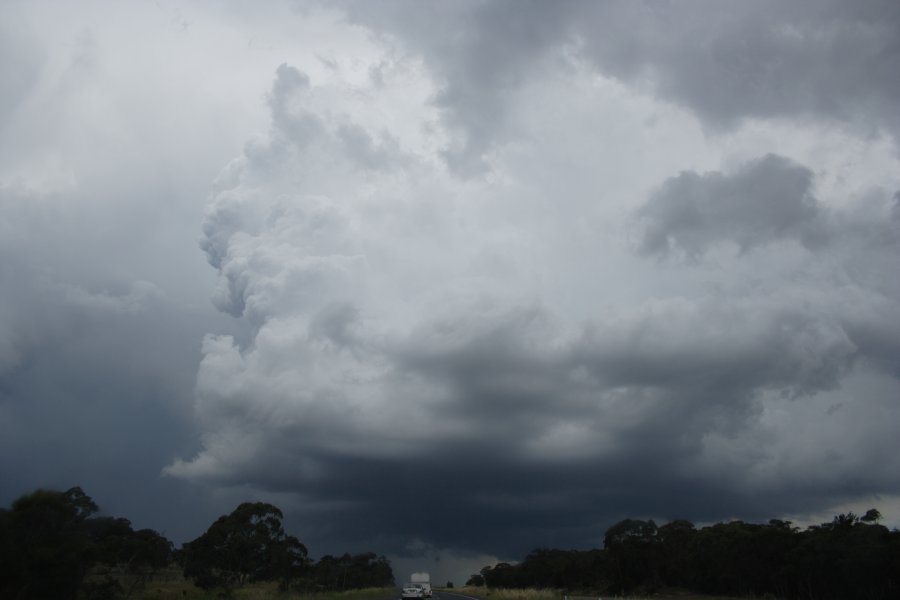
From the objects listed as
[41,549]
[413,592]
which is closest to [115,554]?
[41,549]

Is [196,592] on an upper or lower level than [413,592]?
upper

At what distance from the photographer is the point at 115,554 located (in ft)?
162

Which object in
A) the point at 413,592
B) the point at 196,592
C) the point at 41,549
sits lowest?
the point at 413,592

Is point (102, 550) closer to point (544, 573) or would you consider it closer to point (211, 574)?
point (211, 574)

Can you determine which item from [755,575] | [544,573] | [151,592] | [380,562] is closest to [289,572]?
[151,592]

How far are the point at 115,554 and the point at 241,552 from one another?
69.1 ft

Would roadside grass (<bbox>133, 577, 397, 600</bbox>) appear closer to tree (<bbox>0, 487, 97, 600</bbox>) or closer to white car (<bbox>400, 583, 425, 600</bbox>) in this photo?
white car (<bbox>400, 583, 425, 600</bbox>)

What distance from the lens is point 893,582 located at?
169 ft

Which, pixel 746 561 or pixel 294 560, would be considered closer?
pixel 746 561

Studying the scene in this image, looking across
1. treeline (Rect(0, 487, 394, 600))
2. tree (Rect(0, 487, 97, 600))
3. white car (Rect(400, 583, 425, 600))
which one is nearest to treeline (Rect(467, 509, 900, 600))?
white car (Rect(400, 583, 425, 600))

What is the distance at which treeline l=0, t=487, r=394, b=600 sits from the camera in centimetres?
3178

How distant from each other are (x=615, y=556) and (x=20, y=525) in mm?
70231

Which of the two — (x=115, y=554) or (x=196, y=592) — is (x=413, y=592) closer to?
(x=196, y=592)

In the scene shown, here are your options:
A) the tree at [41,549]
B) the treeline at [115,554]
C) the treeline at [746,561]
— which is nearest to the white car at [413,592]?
the treeline at [115,554]
